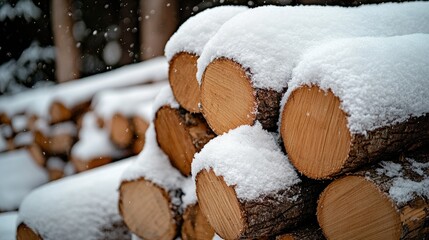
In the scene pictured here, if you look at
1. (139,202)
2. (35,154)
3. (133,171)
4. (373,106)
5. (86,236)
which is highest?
(373,106)

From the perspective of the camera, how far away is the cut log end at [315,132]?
4.50 ft

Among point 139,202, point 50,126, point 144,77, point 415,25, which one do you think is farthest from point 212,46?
point 50,126

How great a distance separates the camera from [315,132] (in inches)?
56.9

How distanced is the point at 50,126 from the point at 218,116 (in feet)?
12.8

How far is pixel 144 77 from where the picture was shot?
4996mm

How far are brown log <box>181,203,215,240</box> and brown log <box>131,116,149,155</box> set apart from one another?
1959mm

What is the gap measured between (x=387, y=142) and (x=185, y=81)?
970mm

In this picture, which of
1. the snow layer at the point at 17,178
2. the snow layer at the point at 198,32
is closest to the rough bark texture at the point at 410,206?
the snow layer at the point at 198,32

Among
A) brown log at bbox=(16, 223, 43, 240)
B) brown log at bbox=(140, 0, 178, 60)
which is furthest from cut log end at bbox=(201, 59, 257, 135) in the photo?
brown log at bbox=(140, 0, 178, 60)

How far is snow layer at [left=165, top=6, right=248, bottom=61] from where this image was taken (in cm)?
194

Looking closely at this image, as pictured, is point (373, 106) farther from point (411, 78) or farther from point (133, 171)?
point (133, 171)

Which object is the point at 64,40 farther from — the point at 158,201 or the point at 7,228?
the point at 158,201

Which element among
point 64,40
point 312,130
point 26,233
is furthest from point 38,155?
point 312,130

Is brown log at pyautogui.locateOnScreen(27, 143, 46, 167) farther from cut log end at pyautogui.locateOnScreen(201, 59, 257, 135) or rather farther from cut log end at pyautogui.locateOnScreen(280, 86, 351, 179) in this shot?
cut log end at pyautogui.locateOnScreen(280, 86, 351, 179)
